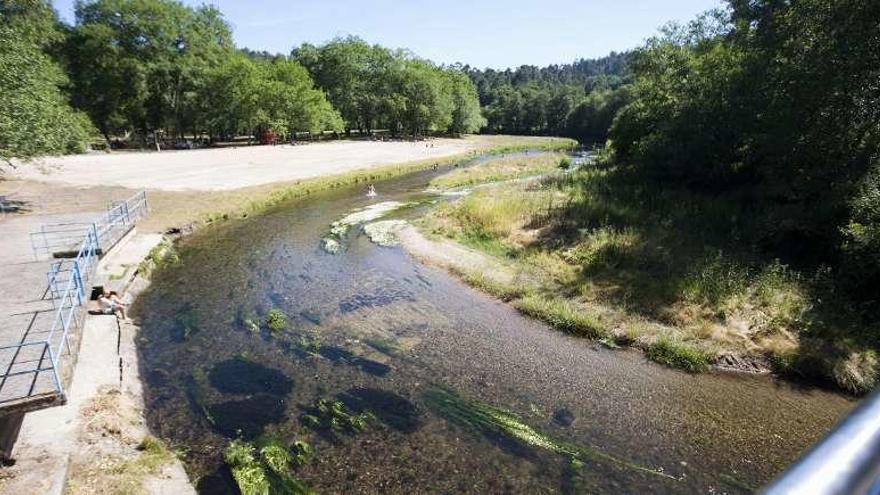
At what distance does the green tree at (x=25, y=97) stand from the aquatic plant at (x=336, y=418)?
Answer: 2434cm

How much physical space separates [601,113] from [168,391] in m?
127

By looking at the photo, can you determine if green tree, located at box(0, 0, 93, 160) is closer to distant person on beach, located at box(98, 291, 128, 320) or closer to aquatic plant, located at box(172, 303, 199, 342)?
distant person on beach, located at box(98, 291, 128, 320)

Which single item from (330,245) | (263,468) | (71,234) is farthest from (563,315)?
(71,234)

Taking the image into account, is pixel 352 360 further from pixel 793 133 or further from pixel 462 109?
pixel 462 109

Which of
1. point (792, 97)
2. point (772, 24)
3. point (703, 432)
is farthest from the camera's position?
point (772, 24)

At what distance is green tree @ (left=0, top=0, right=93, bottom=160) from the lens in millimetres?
26078

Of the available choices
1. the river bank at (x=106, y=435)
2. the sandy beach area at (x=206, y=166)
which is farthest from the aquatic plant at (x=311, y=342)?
the sandy beach area at (x=206, y=166)

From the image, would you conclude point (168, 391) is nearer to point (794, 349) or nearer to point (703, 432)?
point (703, 432)

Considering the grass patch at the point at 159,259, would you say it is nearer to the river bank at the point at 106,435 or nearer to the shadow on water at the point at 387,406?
the river bank at the point at 106,435

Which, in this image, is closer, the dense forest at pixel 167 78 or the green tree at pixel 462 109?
the dense forest at pixel 167 78

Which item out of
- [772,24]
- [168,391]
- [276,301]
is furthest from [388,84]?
[168,391]

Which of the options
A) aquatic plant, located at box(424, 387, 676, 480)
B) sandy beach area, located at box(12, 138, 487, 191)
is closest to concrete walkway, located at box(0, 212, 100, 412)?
aquatic plant, located at box(424, 387, 676, 480)

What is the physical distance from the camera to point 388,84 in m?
112

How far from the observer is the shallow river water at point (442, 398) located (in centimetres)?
1209
